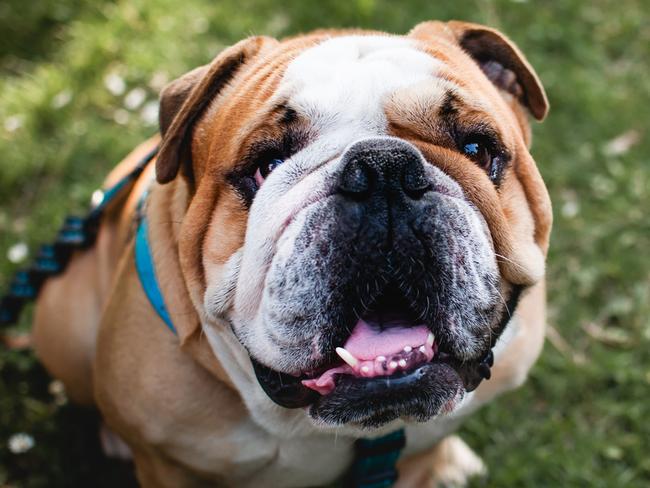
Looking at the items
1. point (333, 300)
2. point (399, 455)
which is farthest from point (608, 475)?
point (333, 300)

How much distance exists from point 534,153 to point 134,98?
232 cm

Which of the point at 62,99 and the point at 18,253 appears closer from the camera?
the point at 18,253

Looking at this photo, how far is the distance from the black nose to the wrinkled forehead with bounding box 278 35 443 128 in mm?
216

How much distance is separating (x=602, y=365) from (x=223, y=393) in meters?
1.91

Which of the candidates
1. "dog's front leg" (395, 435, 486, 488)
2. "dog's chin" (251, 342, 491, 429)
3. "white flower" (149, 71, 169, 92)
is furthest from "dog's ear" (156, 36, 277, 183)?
"white flower" (149, 71, 169, 92)

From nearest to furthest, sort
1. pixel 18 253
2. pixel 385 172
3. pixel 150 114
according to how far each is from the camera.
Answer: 1. pixel 385 172
2. pixel 18 253
3. pixel 150 114

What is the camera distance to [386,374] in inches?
74.5

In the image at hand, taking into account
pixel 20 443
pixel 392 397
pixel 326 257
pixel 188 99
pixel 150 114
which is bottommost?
pixel 20 443

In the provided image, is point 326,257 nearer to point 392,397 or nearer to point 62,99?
point 392,397

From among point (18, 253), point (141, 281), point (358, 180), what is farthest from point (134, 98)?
point (358, 180)

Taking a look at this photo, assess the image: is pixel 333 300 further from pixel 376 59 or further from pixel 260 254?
pixel 376 59

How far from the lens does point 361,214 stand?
1.84m

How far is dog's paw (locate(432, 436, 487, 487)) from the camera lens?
3143mm

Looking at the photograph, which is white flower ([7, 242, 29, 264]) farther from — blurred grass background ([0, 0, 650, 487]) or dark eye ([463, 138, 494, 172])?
dark eye ([463, 138, 494, 172])
